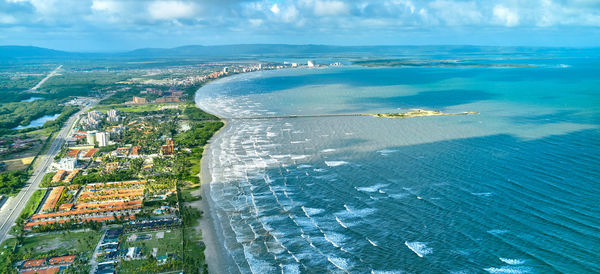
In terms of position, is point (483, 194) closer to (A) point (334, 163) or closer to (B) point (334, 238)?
(B) point (334, 238)

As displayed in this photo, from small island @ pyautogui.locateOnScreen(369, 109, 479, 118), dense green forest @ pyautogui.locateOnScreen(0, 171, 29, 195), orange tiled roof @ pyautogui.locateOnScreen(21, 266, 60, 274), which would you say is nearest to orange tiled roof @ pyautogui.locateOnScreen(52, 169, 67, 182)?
dense green forest @ pyautogui.locateOnScreen(0, 171, 29, 195)

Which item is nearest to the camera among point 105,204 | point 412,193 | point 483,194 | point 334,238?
point 334,238

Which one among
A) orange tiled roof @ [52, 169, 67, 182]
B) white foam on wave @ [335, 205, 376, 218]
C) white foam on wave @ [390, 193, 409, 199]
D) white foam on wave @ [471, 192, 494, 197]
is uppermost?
white foam on wave @ [471, 192, 494, 197]

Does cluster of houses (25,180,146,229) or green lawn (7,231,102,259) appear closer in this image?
green lawn (7,231,102,259)

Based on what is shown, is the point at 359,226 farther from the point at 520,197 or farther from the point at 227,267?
the point at 520,197

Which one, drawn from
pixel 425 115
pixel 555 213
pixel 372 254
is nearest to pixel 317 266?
pixel 372 254

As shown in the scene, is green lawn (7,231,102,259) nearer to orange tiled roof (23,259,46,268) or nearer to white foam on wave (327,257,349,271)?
orange tiled roof (23,259,46,268)

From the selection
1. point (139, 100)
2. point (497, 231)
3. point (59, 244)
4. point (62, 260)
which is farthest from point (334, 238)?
point (139, 100)
